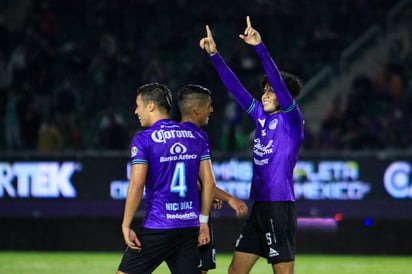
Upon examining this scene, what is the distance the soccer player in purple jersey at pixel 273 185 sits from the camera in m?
8.07

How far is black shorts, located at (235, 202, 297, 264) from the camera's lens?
8.05 metres

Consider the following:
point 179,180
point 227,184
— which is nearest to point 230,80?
point 179,180

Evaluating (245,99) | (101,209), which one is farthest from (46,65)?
(245,99)

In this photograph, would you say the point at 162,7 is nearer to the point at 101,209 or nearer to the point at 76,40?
the point at 76,40

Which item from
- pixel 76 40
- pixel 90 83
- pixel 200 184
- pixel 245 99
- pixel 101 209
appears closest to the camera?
pixel 200 184

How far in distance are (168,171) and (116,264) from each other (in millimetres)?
7245

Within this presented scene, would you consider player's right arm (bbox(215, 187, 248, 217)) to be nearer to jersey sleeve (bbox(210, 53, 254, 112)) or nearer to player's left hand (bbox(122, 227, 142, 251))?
jersey sleeve (bbox(210, 53, 254, 112))

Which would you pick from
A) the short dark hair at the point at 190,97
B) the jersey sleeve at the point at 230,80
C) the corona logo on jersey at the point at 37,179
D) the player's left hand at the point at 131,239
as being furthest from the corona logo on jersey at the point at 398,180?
the player's left hand at the point at 131,239

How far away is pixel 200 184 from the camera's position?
7863 mm

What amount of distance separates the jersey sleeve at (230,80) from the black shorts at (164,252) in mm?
1478

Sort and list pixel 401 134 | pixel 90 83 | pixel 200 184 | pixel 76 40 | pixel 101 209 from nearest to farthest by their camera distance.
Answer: pixel 200 184 < pixel 101 209 < pixel 401 134 < pixel 90 83 < pixel 76 40

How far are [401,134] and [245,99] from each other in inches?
423

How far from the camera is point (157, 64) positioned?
21141 millimetres

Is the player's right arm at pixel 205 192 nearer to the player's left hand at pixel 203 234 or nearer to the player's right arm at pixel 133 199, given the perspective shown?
the player's left hand at pixel 203 234
